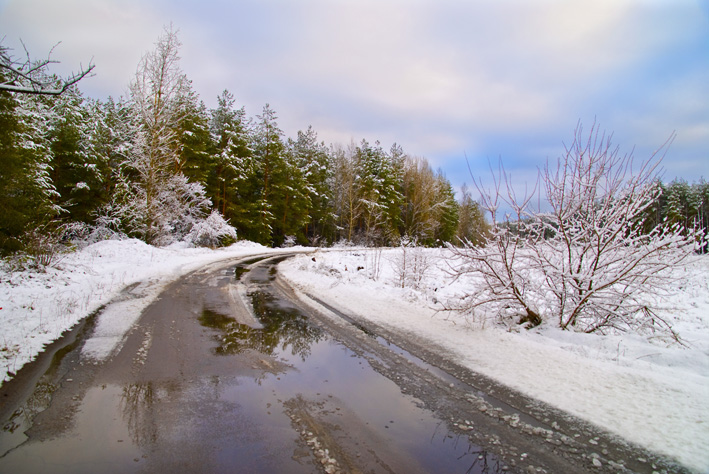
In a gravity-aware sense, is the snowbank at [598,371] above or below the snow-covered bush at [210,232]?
below

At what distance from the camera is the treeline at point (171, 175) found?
46.9 feet

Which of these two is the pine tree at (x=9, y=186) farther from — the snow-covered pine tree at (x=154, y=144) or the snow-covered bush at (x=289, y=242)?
the snow-covered bush at (x=289, y=242)

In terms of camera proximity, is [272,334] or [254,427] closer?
[254,427]

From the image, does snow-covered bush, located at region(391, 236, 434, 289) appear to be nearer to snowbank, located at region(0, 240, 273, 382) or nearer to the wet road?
the wet road

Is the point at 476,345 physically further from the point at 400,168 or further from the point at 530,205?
the point at 400,168

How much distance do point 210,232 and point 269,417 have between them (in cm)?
2405

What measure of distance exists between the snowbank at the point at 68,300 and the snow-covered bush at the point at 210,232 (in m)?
10.3

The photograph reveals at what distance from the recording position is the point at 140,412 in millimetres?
3350

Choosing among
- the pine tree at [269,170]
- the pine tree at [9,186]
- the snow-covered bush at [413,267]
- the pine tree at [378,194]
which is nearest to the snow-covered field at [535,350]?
the pine tree at [9,186]

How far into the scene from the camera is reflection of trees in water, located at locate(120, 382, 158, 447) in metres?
2.96

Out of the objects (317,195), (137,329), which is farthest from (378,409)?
(317,195)

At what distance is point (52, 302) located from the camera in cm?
723

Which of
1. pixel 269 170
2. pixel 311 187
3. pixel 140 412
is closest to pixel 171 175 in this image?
pixel 269 170

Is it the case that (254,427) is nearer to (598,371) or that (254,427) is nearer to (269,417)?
(269,417)
